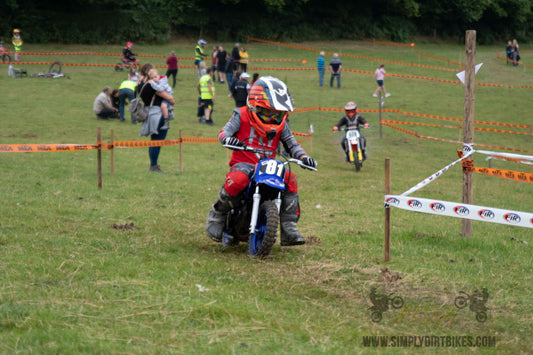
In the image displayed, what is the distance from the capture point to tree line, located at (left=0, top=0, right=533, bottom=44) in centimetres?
4734

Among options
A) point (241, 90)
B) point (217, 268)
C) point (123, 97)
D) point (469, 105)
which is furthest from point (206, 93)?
point (217, 268)

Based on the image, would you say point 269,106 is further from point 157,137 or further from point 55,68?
point 55,68

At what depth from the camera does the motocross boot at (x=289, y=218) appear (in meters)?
7.21

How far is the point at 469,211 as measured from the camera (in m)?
6.12

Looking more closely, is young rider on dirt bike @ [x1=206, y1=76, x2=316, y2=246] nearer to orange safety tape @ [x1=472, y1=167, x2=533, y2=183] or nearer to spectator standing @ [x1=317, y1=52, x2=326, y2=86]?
orange safety tape @ [x1=472, y1=167, x2=533, y2=183]

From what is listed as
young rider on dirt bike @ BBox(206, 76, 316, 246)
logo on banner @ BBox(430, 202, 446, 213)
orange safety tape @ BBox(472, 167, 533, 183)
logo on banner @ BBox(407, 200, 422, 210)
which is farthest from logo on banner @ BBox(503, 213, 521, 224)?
young rider on dirt bike @ BBox(206, 76, 316, 246)

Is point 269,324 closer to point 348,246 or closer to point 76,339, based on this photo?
point 76,339

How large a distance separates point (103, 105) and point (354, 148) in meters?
10.0

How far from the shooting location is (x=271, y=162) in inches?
274

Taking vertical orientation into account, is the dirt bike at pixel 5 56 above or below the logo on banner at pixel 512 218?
above

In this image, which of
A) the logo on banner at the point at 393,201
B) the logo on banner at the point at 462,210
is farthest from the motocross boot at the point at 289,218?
the logo on banner at the point at 462,210

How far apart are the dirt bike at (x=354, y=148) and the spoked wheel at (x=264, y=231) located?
418 inches

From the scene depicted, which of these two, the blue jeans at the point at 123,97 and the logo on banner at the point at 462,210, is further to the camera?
the blue jeans at the point at 123,97

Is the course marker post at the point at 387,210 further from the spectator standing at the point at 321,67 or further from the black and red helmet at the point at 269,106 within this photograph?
the spectator standing at the point at 321,67
